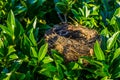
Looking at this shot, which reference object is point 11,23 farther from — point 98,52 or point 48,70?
point 98,52

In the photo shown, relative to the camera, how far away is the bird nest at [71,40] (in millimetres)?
2387

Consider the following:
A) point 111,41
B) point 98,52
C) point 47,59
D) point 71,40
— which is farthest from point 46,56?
point 111,41

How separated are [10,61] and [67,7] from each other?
0.88m

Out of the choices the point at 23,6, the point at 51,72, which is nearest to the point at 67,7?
the point at 23,6

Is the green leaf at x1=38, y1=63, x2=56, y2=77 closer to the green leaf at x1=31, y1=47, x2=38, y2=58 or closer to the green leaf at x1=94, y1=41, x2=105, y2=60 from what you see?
the green leaf at x1=31, y1=47, x2=38, y2=58

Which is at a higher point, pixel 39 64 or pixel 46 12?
pixel 46 12

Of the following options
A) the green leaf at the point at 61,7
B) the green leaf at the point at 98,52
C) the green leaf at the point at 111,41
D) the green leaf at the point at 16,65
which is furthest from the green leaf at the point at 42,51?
the green leaf at the point at 61,7

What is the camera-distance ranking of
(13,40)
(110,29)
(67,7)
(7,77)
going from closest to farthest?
1. (7,77)
2. (13,40)
3. (110,29)
4. (67,7)

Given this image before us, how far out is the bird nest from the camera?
7.83 feet

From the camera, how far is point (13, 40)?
263 cm

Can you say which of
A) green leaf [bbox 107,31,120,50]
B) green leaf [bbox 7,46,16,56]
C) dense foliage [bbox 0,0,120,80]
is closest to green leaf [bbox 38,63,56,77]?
dense foliage [bbox 0,0,120,80]

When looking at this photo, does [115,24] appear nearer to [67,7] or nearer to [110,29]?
[110,29]

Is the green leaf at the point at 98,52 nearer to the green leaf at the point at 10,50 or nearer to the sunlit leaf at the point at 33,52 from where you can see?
the sunlit leaf at the point at 33,52

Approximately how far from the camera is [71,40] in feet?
8.11
